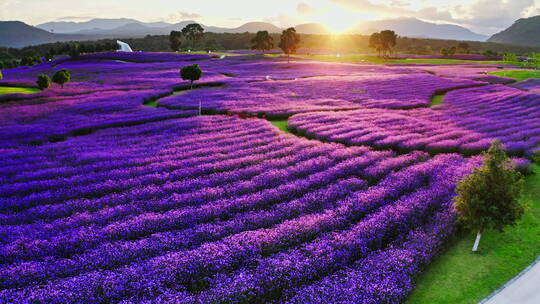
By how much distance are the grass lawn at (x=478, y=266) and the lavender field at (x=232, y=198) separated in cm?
43

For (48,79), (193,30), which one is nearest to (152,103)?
(48,79)

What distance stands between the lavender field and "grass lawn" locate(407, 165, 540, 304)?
1.41ft

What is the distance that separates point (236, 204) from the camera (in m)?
11.9

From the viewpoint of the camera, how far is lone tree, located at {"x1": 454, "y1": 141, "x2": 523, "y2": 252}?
31.5 feet

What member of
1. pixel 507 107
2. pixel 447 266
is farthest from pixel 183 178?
pixel 507 107

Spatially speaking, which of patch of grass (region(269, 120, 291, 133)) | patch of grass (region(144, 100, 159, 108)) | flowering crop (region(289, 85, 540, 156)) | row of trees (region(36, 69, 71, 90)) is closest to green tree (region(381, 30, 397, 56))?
flowering crop (region(289, 85, 540, 156))

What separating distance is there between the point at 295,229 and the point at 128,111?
22627 mm

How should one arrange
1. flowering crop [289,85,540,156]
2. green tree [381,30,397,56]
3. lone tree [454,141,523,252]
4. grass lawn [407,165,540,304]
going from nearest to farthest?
grass lawn [407,165,540,304], lone tree [454,141,523,252], flowering crop [289,85,540,156], green tree [381,30,397,56]

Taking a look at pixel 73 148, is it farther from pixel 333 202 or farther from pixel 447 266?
pixel 447 266

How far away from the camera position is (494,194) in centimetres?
970

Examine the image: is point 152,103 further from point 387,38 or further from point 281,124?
point 387,38

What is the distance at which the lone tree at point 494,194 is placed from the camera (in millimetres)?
9609

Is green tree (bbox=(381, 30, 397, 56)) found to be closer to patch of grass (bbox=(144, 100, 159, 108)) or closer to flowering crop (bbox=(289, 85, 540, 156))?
flowering crop (bbox=(289, 85, 540, 156))

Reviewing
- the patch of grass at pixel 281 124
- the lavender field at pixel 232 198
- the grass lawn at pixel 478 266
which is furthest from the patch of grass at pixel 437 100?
the grass lawn at pixel 478 266
